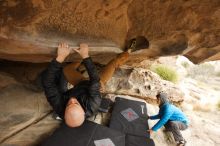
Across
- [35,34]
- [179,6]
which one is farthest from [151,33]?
[35,34]

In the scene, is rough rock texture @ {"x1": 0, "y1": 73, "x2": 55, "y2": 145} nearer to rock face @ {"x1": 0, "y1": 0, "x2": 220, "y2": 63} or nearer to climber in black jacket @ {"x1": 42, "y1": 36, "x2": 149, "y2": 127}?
climber in black jacket @ {"x1": 42, "y1": 36, "x2": 149, "y2": 127}

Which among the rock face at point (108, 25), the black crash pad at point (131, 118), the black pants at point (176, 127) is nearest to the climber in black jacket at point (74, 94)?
the rock face at point (108, 25)

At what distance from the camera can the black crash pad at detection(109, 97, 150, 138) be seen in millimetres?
3366

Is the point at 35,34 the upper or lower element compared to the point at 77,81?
upper

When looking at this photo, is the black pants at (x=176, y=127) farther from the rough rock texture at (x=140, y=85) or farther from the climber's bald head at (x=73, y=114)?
the climber's bald head at (x=73, y=114)

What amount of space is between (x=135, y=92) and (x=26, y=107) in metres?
2.58

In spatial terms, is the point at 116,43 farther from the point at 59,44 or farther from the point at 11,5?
the point at 11,5

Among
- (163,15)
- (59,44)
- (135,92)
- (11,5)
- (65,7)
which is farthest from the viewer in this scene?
(135,92)

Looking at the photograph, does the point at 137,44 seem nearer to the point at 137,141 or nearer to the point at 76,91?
the point at 76,91

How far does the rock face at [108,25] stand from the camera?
6.77ft

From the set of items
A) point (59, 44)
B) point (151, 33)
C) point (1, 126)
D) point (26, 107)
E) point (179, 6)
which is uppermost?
point (179, 6)

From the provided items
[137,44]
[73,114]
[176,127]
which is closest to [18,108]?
[73,114]

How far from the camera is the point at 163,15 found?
267cm

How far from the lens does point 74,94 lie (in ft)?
9.35
